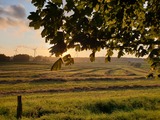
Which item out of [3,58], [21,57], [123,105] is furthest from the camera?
[21,57]

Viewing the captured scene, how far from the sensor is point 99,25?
550 centimetres

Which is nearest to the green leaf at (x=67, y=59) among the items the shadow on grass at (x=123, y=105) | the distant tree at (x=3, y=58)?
the shadow on grass at (x=123, y=105)

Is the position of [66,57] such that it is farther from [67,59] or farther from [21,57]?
[21,57]

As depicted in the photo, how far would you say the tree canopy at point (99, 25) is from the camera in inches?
192

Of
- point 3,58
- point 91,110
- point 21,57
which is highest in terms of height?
point 21,57

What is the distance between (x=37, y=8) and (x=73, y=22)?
0.68 metres

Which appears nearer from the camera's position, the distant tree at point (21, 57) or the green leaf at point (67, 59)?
the green leaf at point (67, 59)

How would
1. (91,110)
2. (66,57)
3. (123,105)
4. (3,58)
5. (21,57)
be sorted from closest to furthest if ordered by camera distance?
(66,57) < (91,110) < (123,105) < (3,58) < (21,57)

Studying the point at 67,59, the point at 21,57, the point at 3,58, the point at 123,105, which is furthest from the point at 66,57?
the point at 21,57

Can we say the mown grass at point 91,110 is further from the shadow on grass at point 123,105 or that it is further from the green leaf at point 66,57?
the green leaf at point 66,57

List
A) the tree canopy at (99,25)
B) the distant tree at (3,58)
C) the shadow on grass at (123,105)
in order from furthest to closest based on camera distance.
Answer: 1. the distant tree at (3,58)
2. the shadow on grass at (123,105)
3. the tree canopy at (99,25)

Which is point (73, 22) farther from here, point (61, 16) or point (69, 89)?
point (69, 89)

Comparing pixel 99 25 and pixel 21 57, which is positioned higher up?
pixel 21 57

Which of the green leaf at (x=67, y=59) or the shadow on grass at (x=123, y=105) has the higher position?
the green leaf at (x=67, y=59)
